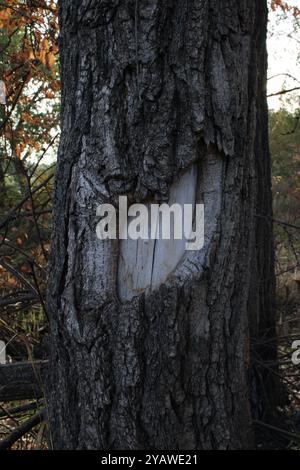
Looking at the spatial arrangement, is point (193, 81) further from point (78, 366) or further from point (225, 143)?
point (78, 366)

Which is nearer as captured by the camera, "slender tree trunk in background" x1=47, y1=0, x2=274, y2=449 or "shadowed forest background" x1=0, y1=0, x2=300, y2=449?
"slender tree trunk in background" x1=47, y1=0, x2=274, y2=449

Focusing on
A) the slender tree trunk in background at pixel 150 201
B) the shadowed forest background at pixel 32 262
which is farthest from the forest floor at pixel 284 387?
the slender tree trunk in background at pixel 150 201

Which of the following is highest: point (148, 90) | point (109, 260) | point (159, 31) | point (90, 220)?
point (159, 31)

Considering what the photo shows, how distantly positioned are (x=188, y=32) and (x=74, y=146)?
0.52m

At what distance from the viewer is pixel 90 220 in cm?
191

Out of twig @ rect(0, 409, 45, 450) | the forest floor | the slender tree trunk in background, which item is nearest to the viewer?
the slender tree trunk in background

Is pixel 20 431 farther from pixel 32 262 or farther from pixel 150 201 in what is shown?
pixel 150 201

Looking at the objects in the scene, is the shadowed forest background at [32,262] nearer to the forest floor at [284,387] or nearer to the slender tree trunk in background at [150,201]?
the forest floor at [284,387]

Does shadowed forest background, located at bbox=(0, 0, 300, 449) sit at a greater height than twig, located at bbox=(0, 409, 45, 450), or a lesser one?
greater

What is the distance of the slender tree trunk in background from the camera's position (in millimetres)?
1833

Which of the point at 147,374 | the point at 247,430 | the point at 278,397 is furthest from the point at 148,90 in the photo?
the point at 278,397

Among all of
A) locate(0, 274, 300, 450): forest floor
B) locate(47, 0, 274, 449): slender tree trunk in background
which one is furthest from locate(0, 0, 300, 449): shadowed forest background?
locate(47, 0, 274, 449): slender tree trunk in background

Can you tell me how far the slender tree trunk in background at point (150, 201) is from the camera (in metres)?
1.83

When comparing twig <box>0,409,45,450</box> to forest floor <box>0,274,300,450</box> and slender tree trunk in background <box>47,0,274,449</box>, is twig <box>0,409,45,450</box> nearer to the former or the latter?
forest floor <box>0,274,300,450</box>
